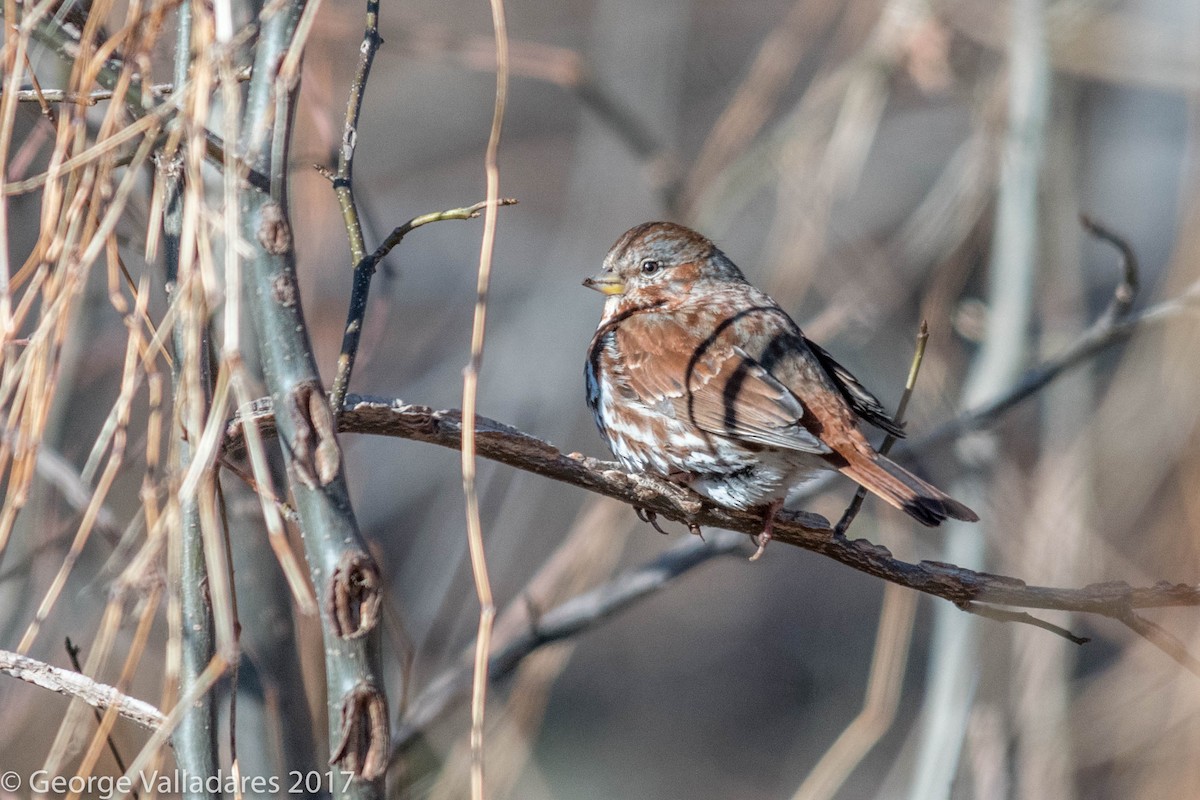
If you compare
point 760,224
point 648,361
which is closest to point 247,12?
point 648,361

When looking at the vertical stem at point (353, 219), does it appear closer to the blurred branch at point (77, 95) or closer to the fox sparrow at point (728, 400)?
the blurred branch at point (77, 95)

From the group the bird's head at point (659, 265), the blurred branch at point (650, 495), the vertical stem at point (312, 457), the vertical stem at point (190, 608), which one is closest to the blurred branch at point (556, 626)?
the blurred branch at point (650, 495)

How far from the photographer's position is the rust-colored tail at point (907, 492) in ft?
8.57

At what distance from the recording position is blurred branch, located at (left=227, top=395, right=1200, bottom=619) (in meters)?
1.95

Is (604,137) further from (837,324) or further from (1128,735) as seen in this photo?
(1128,735)

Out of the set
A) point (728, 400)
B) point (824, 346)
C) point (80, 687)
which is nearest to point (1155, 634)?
point (728, 400)

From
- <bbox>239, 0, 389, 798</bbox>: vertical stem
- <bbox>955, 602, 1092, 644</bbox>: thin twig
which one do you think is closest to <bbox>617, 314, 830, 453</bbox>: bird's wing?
<bbox>955, 602, 1092, 644</bbox>: thin twig

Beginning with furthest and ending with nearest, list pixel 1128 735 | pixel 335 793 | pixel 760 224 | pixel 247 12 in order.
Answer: pixel 760 224 → pixel 1128 735 → pixel 247 12 → pixel 335 793

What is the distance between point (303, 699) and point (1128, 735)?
3757mm

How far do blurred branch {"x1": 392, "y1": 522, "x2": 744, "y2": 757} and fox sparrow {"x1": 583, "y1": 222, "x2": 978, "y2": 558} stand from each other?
272 mm

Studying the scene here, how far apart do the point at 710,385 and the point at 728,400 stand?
0.13 metres

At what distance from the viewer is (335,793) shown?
1450 millimetres

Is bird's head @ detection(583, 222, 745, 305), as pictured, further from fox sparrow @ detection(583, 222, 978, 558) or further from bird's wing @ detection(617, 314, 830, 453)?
bird's wing @ detection(617, 314, 830, 453)

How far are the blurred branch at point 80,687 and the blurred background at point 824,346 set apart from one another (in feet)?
2.35
